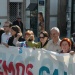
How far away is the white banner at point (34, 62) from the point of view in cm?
682

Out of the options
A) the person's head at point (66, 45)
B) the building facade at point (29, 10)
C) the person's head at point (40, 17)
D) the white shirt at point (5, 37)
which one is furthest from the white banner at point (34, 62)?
the person's head at point (40, 17)

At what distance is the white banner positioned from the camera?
682 centimetres

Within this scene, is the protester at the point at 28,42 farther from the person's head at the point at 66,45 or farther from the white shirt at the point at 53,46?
the person's head at the point at 66,45

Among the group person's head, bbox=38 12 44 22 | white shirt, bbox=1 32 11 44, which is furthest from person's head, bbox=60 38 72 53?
person's head, bbox=38 12 44 22

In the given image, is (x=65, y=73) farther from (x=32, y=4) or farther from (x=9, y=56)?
(x=32, y=4)

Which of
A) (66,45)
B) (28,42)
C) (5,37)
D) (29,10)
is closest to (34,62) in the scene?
(66,45)

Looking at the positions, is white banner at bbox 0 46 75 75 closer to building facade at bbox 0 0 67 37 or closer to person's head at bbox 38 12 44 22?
building facade at bbox 0 0 67 37

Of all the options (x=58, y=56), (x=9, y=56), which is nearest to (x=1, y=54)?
(x=9, y=56)

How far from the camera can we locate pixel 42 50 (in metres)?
7.20

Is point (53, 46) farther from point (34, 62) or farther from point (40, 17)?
point (40, 17)

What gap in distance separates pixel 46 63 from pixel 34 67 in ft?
0.92

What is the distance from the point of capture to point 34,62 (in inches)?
289

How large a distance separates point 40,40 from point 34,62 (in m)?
0.89

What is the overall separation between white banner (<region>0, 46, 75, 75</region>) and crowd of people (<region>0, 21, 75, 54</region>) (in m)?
0.17
